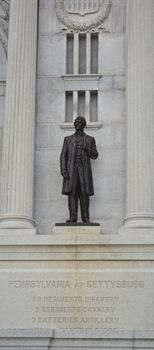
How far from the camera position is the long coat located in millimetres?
18203

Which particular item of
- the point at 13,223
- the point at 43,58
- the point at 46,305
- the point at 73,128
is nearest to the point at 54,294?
the point at 46,305

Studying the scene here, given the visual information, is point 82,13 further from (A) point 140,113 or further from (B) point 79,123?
(A) point 140,113

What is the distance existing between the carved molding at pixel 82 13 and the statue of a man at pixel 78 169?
9.06 ft

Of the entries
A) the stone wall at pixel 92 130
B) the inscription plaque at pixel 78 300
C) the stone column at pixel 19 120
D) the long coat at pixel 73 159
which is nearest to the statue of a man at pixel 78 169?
the long coat at pixel 73 159

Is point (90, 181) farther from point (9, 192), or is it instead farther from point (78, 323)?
point (78, 323)

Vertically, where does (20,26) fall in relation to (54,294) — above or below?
above

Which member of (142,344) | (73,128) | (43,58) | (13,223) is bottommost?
(142,344)

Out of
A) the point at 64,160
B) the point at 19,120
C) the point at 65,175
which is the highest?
the point at 19,120

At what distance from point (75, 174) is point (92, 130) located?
1.45m

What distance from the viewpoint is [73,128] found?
63.1ft

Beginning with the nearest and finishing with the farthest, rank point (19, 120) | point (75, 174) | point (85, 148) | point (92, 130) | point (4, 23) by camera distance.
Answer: point (75, 174) → point (85, 148) → point (19, 120) → point (92, 130) → point (4, 23)

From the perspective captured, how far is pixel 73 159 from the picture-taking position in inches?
722

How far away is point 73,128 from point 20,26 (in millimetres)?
2856

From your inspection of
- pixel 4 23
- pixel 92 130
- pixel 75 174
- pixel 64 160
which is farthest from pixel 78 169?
pixel 4 23
